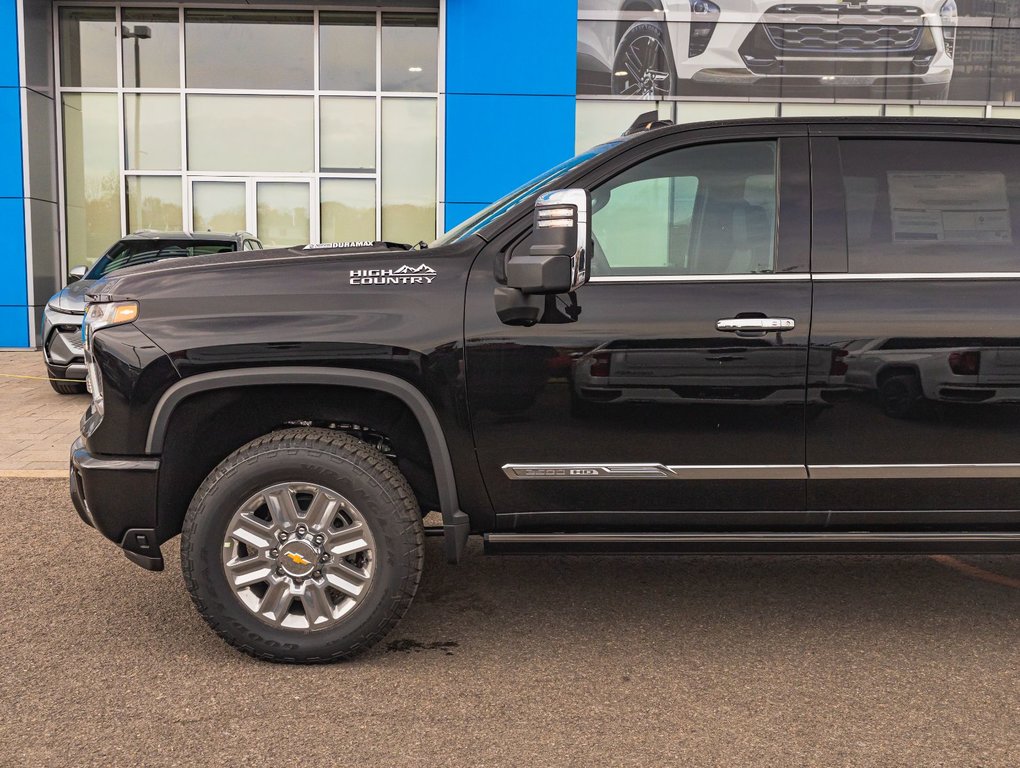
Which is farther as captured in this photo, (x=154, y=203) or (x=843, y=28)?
(x=154, y=203)

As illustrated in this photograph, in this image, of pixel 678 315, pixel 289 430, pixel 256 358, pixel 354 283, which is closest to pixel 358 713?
pixel 289 430

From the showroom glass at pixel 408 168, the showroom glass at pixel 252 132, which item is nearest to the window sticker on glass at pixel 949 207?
the showroom glass at pixel 408 168

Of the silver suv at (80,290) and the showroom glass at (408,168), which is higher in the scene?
the showroom glass at (408,168)

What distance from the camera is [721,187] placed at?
3.48 meters

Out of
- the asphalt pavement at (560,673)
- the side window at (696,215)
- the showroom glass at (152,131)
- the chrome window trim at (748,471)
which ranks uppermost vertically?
the showroom glass at (152,131)

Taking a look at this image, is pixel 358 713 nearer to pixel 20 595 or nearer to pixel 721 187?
pixel 20 595

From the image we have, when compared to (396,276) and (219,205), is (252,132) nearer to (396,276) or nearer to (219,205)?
(219,205)

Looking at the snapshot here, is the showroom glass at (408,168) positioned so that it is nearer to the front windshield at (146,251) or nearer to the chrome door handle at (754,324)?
the front windshield at (146,251)

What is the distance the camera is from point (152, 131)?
1486 centimetres

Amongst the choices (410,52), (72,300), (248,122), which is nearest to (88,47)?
(248,122)

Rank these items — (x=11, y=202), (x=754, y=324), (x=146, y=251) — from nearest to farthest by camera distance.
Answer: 1. (x=754, y=324)
2. (x=146, y=251)
3. (x=11, y=202)

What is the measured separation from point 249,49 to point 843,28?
9.13m

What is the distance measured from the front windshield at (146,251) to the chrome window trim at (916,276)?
7797 mm

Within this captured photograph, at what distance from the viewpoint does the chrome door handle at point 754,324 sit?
328 centimetres
